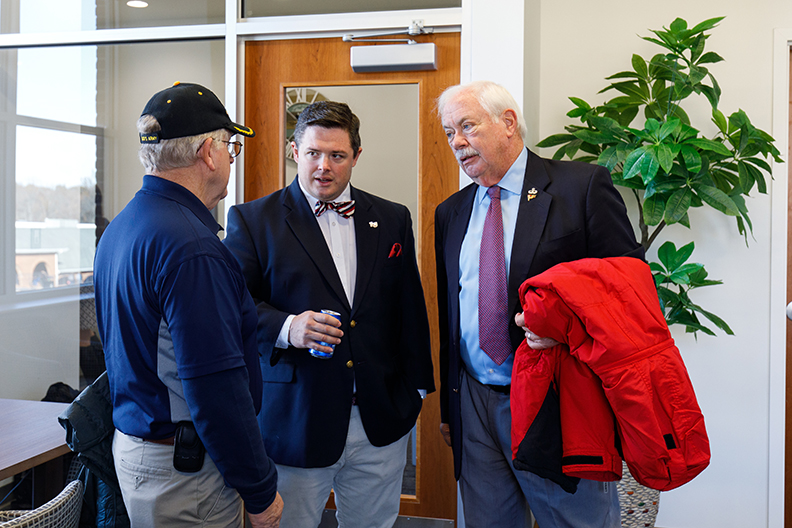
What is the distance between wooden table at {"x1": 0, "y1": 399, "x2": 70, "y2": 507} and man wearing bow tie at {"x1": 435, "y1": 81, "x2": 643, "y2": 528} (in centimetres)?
117

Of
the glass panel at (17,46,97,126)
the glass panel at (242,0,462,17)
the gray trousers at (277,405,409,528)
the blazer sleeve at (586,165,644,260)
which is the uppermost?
the glass panel at (242,0,462,17)

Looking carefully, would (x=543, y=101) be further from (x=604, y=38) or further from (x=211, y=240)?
(x=211, y=240)

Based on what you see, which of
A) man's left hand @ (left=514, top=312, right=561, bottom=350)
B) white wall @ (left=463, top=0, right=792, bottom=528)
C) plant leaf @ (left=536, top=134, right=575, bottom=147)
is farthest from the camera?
white wall @ (left=463, top=0, right=792, bottom=528)

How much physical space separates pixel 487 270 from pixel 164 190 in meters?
0.86

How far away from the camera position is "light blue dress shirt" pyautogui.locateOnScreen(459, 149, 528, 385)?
1.63 meters

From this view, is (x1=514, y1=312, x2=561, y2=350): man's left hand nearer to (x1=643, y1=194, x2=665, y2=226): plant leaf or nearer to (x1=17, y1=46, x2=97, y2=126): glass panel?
(x1=643, y1=194, x2=665, y2=226): plant leaf

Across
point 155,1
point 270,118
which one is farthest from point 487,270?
point 155,1

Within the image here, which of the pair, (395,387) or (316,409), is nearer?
(316,409)

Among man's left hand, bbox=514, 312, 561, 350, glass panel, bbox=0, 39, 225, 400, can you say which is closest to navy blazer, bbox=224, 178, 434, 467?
man's left hand, bbox=514, 312, 561, 350

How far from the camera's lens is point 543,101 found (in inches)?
116

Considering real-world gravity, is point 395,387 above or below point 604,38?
below

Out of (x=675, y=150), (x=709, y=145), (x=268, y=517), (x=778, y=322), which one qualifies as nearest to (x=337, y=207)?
(x=268, y=517)

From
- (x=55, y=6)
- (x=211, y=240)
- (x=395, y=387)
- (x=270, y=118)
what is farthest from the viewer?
(x=55, y=6)

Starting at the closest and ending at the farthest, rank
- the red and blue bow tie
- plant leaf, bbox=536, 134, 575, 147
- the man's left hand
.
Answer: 1. the man's left hand
2. the red and blue bow tie
3. plant leaf, bbox=536, 134, 575, 147
